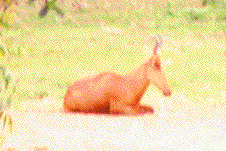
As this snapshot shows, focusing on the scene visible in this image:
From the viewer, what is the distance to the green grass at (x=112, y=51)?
10688 mm

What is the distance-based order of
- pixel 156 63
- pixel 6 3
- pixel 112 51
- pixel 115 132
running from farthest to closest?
1. pixel 112 51
2. pixel 156 63
3. pixel 115 132
4. pixel 6 3

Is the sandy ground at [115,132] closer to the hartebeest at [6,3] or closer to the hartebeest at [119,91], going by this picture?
the hartebeest at [119,91]

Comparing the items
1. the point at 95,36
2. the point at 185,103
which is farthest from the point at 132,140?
the point at 95,36

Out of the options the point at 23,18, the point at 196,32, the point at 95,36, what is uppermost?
the point at 196,32

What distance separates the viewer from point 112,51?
1295cm


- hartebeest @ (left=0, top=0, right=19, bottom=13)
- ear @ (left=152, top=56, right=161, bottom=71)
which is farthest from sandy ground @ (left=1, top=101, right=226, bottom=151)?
hartebeest @ (left=0, top=0, right=19, bottom=13)

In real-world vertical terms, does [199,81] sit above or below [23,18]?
above

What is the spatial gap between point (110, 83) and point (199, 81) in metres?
3.41

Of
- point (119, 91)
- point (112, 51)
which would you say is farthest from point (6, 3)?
point (112, 51)

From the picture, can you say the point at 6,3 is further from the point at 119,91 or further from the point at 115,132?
the point at 119,91

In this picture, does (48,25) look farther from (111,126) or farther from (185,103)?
(111,126)

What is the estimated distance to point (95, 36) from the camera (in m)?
14.0

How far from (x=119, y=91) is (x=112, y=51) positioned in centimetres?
519

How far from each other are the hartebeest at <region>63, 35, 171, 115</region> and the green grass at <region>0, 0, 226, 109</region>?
1.80m
